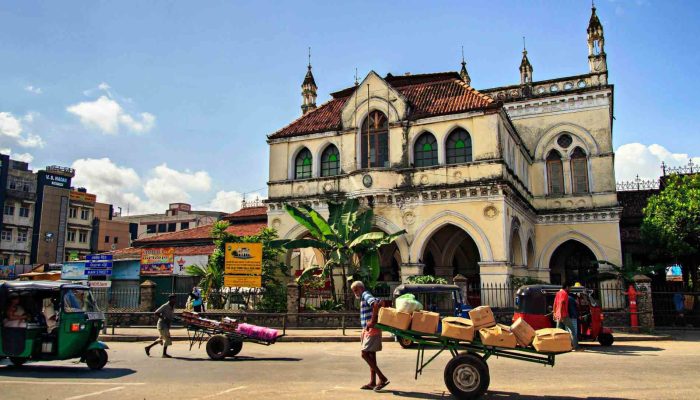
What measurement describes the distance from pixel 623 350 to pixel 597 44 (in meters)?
18.5

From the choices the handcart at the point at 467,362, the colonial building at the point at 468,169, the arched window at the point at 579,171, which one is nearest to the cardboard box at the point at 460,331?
the handcart at the point at 467,362

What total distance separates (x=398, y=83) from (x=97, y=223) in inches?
1752

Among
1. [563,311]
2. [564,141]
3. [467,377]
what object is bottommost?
[467,377]

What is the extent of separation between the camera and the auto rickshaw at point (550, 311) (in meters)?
14.7

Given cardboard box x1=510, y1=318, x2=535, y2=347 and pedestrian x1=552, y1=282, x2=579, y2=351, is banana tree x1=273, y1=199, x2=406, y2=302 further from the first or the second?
cardboard box x1=510, y1=318, x2=535, y2=347

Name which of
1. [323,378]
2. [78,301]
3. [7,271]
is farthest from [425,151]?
[7,271]

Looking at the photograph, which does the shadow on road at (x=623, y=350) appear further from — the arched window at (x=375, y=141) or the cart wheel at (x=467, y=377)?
the arched window at (x=375, y=141)

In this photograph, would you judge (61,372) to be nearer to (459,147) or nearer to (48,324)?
(48,324)

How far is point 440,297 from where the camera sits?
1633 centimetres

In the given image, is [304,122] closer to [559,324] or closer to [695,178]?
[559,324]

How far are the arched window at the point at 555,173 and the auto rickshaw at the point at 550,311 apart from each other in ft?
42.4

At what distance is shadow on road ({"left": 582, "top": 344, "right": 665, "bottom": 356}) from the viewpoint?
1295cm

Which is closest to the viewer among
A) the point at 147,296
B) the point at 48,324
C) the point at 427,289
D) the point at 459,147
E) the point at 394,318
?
the point at 394,318

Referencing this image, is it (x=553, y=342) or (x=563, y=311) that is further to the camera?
(x=563, y=311)
